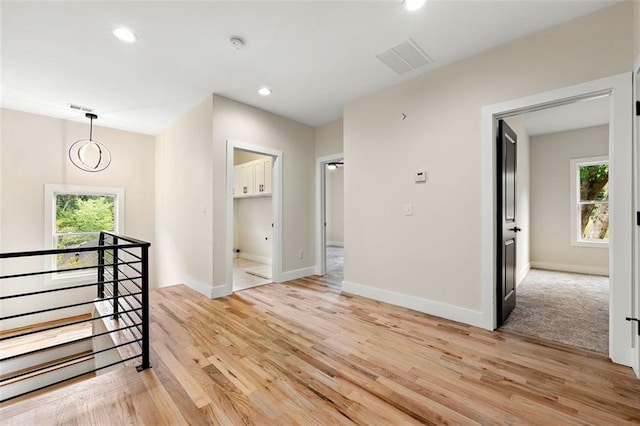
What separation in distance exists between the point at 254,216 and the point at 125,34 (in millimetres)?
4492

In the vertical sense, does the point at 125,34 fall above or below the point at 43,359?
A: above

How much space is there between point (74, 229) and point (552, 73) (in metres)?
6.89

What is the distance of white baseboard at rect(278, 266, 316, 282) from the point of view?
172 inches

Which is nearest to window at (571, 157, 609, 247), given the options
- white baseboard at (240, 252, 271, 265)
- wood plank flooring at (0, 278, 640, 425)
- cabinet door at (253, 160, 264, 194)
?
wood plank flooring at (0, 278, 640, 425)

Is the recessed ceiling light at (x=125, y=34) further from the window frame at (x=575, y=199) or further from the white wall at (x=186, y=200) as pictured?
the window frame at (x=575, y=199)

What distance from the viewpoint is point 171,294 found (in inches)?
146

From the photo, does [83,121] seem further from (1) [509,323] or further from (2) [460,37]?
(1) [509,323]

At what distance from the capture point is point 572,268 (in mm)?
5098

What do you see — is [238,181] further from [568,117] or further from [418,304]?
[568,117]

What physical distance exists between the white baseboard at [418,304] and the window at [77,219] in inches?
180

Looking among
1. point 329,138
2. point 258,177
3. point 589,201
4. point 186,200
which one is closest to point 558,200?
point 589,201

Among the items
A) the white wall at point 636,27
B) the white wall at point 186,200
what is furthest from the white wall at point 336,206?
the white wall at point 636,27

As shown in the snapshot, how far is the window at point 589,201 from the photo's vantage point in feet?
16.2

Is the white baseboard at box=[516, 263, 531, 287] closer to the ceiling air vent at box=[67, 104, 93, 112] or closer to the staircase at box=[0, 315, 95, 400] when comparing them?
the staircase at box=[0, 315, 95, 400]
